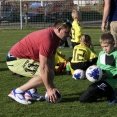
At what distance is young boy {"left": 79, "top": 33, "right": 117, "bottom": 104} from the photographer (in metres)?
5.54

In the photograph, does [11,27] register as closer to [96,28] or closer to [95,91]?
[96,28]

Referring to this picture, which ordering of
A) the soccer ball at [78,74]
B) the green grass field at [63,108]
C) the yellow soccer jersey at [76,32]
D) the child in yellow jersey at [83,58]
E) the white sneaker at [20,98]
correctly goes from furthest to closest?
the yellow soccer jersey at [76,32] < the child in yellow jersey at [83,58] < the soccer ball at [78,74] < the white sneaker at [20,98] < the green grass field at [63,108]

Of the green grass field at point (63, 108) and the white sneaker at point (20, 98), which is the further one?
the white sneaker at point (20, 98)

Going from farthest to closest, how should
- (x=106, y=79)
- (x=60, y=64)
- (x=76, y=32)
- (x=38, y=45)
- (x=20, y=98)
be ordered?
(x=76, y=32)
(x=60, y=64)
(x=106, y=79)
(x=20, y=98)
(x=38, y=45)

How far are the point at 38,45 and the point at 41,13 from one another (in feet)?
61.6

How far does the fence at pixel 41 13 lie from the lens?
23.3m

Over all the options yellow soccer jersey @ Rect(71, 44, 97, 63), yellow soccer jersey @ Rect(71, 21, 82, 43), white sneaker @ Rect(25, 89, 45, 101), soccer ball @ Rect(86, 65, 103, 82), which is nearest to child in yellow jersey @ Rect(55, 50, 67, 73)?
yellow soccer jersey @ Rect(71, 44, 97, 63)

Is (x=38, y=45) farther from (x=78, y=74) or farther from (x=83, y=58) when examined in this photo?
(x=83, y=58)

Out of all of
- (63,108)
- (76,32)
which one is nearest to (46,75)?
(63,108)

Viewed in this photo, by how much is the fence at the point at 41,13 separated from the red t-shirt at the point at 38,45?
17.5 meters

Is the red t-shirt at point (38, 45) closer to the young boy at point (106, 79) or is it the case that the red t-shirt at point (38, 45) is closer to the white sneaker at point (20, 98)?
the white sneaker at point (20, 98)

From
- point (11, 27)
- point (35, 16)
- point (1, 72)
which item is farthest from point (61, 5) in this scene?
point (1, 72)

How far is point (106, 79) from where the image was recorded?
18.7 ft

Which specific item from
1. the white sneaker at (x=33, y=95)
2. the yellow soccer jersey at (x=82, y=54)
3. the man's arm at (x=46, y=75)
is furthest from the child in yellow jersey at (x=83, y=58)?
the man's arm at (x=46, y=75)
